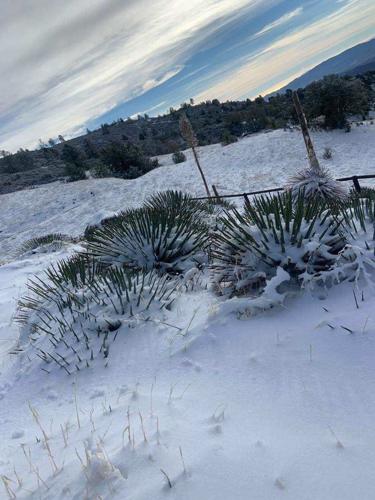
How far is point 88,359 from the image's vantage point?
342 cm

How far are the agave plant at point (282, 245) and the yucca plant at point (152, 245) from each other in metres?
1.41

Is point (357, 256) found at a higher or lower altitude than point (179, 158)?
lower

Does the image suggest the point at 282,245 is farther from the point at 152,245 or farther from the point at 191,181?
the point at 191,181

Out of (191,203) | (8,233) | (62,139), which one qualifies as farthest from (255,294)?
(62,139)

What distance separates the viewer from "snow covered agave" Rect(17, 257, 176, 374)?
3.58m

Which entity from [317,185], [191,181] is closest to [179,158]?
[191,181]

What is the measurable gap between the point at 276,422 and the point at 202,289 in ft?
7.92

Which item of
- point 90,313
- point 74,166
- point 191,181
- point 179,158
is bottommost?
point 191,181

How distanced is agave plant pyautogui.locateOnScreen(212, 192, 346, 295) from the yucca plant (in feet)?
4.61

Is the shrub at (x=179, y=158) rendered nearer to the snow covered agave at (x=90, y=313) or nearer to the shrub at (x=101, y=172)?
the shrub at (x=101, y=172)

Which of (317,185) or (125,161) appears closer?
(317,185)

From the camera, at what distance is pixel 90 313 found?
391 cm

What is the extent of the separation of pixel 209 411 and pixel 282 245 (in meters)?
1.75

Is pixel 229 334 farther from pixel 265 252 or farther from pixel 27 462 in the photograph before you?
pixel 27 462
